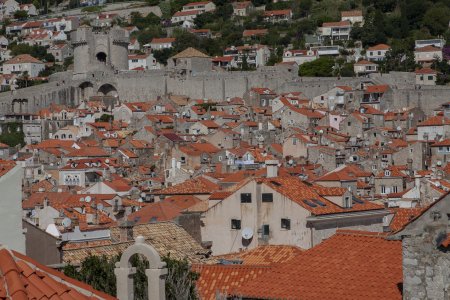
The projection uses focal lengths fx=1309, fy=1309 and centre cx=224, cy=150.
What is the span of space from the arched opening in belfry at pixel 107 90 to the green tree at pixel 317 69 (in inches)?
551

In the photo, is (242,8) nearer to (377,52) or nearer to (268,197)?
(377,52)

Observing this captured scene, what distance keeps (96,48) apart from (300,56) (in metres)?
17.1

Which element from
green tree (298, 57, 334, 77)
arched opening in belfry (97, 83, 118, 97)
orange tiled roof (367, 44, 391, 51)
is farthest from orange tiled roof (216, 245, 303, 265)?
Answer: orange tiled roof (367, 44, 391, 51)

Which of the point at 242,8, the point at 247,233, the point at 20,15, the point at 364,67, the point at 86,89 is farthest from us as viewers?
the point at 20,15

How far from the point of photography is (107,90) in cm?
9869

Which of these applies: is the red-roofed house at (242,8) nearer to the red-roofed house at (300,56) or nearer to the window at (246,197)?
the red-roofed house at (300,56)

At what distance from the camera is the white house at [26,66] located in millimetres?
120125

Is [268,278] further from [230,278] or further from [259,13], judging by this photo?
[259,13]

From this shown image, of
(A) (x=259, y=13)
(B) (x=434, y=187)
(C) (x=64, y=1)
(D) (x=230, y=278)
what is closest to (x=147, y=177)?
(B) (x=434, y=187)

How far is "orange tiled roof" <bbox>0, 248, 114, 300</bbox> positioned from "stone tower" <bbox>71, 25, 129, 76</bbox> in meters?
92.9

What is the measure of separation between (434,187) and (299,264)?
1098 inches

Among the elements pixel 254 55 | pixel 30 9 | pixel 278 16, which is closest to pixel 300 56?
pixel 254 55

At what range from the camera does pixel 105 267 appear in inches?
538

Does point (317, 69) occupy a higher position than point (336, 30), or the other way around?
point (336, 30)
